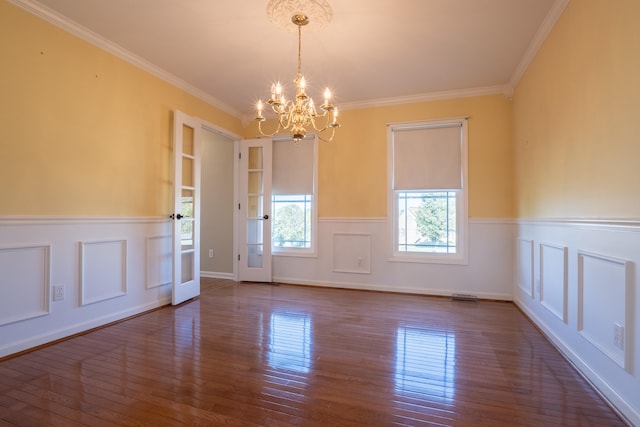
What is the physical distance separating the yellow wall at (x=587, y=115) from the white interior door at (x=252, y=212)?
351 centimetres

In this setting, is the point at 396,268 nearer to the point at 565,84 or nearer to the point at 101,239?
the point at 565,84

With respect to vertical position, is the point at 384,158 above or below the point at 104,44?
below

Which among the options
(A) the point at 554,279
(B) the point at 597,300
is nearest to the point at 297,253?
(A) the point at 554,279

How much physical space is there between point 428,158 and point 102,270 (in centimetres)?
393

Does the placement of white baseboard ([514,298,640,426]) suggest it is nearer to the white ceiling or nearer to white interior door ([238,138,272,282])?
the white ceiling

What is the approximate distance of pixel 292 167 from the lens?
477 cm

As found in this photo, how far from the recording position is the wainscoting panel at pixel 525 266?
3.12 meters

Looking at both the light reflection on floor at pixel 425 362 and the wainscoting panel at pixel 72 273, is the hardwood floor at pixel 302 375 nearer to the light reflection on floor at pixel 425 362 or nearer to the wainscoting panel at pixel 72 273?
the light reflection on floor at pixel 425 362

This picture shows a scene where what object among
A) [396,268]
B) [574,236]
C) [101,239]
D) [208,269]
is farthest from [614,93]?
[208,269]

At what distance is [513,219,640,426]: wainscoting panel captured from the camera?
158cm

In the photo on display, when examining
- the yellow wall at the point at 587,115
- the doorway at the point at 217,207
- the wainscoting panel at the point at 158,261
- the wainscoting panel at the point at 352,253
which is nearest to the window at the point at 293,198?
the wainscoting panel at the point at 352,253

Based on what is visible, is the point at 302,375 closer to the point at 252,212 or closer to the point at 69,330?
the point at 69,330

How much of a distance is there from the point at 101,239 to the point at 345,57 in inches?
117

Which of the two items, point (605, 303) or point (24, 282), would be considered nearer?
point (605, 303)
